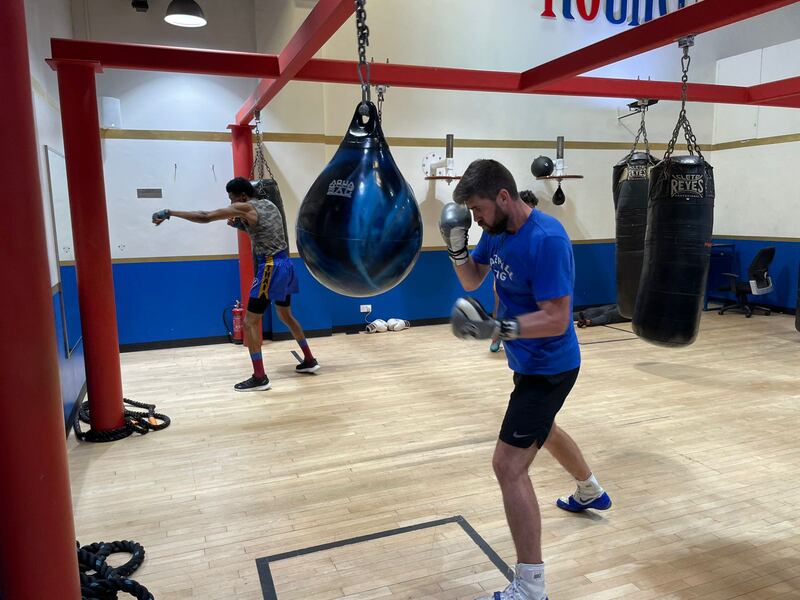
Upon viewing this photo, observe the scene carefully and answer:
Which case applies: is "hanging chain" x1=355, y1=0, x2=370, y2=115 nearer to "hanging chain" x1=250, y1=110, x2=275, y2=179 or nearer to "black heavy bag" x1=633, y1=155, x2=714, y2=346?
"black heavy bag" x1=633, y1=155, x2=714, y2=346

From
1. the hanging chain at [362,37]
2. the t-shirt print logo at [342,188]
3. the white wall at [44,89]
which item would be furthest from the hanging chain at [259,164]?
the t-shirt print logo at [342,188]

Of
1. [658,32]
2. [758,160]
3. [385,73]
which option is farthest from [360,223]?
[758,160]

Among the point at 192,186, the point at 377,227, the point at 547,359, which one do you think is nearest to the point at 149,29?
the point at 192,186

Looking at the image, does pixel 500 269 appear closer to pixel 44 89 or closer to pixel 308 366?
pixel 308 366

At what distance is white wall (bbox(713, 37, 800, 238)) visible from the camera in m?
7.55

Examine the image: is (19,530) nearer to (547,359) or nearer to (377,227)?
(377,227)

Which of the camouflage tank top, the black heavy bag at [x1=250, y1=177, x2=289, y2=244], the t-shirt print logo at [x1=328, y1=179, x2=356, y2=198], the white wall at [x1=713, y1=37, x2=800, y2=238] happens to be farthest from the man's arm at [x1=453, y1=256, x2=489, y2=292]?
the white wall at [x1=713, y1=37, x2=800, y2=238]

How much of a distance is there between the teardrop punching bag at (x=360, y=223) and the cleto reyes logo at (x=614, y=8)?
6489mm

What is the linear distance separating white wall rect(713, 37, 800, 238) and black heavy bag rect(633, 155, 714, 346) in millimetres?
5499

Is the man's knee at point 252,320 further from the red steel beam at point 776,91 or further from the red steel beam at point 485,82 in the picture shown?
the red steel beam at point 776,91

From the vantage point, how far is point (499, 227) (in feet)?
6.95

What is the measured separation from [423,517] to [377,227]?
Answer: 1472 millimetres

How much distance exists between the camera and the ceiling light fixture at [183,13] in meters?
5.12

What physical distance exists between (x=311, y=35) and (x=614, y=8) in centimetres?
643
